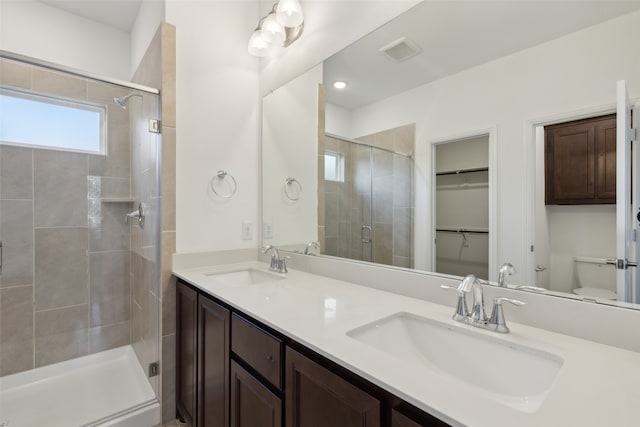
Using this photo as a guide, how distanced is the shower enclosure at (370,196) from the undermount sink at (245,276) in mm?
352

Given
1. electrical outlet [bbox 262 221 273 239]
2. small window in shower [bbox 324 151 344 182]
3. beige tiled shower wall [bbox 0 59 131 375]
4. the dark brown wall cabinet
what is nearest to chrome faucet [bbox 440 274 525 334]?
the dark brown wall cabinet

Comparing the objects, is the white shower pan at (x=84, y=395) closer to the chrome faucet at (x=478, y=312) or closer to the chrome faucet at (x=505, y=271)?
the chrome faucet at (x=478, y=312)

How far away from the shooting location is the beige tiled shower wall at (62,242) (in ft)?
6.64

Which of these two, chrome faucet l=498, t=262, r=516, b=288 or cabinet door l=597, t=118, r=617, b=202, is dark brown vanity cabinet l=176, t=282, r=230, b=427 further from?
cabinet door l=597, t=118, r=617, b=202

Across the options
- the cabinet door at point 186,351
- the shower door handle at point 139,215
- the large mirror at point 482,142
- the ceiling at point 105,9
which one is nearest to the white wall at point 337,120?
the large mirror at point 482,142

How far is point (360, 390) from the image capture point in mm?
663

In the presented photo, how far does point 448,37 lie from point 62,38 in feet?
8.86

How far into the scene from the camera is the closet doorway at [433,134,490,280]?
1.08m

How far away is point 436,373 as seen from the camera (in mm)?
795

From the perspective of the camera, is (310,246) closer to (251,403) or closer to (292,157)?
(292,157)

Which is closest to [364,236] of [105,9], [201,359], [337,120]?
[337,120]

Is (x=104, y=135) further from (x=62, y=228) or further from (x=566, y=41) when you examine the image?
(x=566, y=41)

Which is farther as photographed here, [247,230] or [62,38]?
[62,38]

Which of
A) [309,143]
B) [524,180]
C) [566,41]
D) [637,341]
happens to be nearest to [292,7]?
[309,143]
